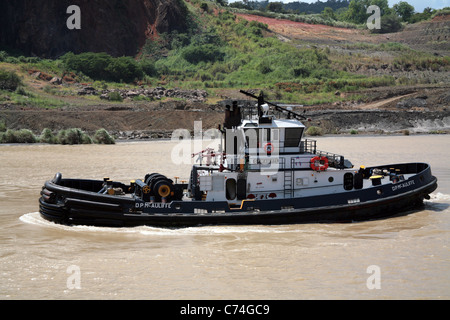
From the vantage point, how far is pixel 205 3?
77.4 meters

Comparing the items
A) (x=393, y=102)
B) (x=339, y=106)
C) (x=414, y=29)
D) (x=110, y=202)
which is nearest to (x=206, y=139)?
(x=339, y=106)

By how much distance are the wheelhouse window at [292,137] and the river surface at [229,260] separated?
227 cm

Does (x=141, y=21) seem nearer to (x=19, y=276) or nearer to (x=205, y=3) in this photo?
(x=205, y=3)

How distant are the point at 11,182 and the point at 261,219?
38.4 feet

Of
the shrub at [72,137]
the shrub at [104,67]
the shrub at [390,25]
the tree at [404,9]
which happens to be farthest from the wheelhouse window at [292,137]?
the tree at [404,9]

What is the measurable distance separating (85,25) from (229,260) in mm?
57601

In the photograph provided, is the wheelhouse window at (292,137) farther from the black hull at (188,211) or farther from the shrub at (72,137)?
the shrub at (72,137)

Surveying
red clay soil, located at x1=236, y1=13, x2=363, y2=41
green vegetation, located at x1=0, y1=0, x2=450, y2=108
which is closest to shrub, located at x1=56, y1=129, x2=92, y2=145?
green vegetation, located at x1=0, y1=0, x2=450, y2=108

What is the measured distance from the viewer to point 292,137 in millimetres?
14586

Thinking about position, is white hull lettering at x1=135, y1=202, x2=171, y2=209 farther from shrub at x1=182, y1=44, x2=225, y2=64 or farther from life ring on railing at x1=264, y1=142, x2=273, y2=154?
shrub at x1=182, y1=44, x2=225, y2=64

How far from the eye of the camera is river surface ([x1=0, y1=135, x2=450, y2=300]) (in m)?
9.59

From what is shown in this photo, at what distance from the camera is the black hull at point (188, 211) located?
13719mm

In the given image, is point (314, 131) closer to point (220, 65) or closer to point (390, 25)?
point (220, 65)

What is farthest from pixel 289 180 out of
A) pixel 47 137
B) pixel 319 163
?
pixel 47 137
